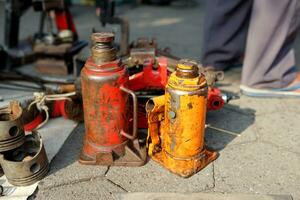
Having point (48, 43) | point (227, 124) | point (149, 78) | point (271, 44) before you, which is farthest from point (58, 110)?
point (271, 44)

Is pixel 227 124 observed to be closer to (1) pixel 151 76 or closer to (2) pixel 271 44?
(1) pixel 151 76

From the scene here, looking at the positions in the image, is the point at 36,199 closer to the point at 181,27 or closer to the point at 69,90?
the point at 69,90

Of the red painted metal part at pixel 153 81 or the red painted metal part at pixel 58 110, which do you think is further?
the red painted metal part at pixel 58 110

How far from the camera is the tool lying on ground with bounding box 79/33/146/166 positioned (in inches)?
68.1

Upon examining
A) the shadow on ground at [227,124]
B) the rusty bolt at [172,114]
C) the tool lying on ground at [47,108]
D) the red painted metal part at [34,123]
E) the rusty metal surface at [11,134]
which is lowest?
the shadow on ground at [227,124]

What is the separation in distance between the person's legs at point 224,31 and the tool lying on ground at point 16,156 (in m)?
1.62

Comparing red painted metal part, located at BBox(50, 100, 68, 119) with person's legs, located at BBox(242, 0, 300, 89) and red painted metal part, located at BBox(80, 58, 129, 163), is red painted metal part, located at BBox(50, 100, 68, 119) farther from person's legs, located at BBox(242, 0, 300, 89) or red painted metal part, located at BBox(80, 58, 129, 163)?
person's legs, located at BBox(242, 0, 300, 89)

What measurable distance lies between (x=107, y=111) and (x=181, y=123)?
0.37 metres

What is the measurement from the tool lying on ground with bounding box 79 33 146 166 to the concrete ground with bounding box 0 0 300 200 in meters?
0.07

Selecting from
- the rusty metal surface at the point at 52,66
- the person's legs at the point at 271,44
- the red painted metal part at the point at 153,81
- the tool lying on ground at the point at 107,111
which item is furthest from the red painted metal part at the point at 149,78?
the rusty metal surface at the point at 52,66

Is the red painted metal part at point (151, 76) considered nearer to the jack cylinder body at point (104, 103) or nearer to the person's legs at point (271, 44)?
the jack cylinder body at point (104, 103)

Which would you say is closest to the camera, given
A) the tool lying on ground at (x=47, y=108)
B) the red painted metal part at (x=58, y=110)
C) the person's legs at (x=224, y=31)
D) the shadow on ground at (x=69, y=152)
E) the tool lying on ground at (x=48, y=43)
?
the shadow on ground at (x=69, y=152)

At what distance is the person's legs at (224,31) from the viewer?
2768 millimetres

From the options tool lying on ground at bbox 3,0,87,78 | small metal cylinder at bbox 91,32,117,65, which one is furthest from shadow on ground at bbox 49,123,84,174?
tool lying on ground at bbox 3,0,87,78
